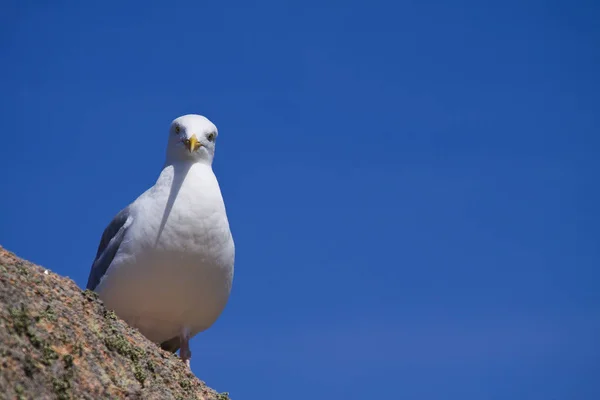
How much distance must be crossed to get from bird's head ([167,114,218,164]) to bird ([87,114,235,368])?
2 cm

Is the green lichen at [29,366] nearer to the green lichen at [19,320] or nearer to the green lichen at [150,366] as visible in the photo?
the green lichen at [19,320]

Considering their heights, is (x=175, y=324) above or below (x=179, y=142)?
below

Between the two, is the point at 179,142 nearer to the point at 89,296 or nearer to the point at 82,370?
the point at 89,296

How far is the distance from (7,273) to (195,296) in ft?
12.9

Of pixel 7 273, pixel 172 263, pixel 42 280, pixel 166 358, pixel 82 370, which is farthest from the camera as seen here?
pixel 172 263

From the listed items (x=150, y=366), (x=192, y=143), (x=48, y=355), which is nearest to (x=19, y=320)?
(x=48, y=355)

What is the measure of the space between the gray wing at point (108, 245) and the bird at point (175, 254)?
0.02 m

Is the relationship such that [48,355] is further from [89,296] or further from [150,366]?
[89,296]

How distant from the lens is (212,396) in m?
11.7

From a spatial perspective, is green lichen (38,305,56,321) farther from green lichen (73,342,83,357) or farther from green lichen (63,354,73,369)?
green lichen (63,354,73,369)

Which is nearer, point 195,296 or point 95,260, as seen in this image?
point 195,296

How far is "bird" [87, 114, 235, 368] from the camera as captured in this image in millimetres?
13031

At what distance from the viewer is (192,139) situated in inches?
539

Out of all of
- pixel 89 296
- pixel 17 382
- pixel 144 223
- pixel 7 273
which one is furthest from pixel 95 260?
pixel 17 382
